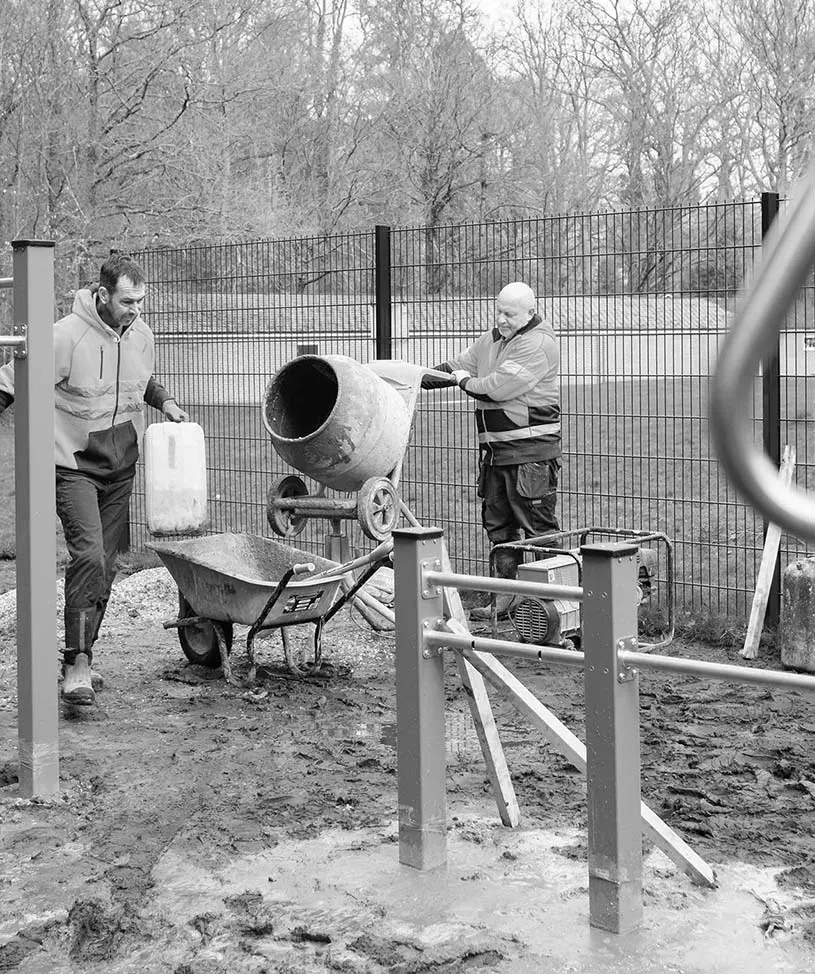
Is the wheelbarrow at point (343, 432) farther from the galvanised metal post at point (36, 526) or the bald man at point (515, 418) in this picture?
the galvanised metal post at point (36, 526)

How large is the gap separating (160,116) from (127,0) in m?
1.61

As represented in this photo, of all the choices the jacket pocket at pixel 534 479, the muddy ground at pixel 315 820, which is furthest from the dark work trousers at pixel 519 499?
the muddy ground at pixel 315 820

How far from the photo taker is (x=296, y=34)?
26.7 m

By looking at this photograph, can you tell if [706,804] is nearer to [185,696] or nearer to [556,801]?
[556,801]

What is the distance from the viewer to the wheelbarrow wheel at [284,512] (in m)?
6.29

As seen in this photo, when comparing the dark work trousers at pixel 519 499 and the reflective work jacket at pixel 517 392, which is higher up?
the reflective work jacket at pixel 517 392

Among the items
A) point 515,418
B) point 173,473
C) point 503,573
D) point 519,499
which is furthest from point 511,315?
point 173,473

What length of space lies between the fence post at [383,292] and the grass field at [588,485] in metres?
0.55

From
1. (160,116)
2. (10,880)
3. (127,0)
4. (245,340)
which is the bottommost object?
(10,880)

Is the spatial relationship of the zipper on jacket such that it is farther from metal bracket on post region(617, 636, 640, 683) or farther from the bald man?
metal bracket on post region(617, 636, 640, 683)

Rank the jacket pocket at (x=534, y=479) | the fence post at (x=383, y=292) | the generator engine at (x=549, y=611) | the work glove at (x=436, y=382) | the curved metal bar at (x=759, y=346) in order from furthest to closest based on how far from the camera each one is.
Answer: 1. the fence post at (x=383, y=292)
2. the jacket pocket at (x=534, y=479)
3. the work glove at (x=436, y=382)
4. the generator engine at (x=549, y=611)
5. the curved metal bar at (x=759, y=346)

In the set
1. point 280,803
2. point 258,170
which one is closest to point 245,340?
point 280,803

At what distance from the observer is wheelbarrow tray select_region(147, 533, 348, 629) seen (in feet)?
19.5

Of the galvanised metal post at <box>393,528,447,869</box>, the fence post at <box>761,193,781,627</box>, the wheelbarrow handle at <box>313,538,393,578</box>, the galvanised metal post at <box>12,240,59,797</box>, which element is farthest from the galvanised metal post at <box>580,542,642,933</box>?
the fence post at <box>761,193,781,627</box>
